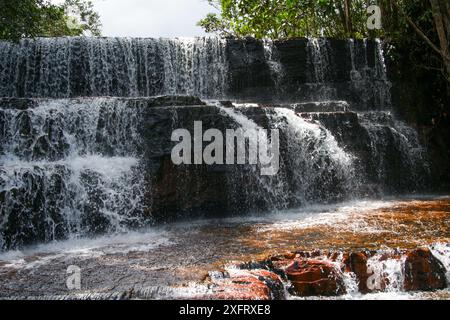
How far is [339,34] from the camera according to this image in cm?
1653

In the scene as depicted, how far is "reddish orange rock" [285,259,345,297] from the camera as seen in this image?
171 inches

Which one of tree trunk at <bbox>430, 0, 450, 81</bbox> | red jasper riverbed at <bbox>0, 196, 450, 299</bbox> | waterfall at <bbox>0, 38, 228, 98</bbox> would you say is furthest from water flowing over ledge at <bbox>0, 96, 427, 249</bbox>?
waterfall at <bbox>0, 38, 228, 98</bbox>

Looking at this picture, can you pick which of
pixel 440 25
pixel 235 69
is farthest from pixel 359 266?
pixel 235 69

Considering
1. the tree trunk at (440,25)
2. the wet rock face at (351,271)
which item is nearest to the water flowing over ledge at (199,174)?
the wet rock face at (351,271)

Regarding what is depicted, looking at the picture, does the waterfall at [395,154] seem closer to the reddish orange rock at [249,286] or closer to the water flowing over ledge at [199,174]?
→ the water flowing over ledge at [199,174]

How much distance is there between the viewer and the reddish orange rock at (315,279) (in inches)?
171

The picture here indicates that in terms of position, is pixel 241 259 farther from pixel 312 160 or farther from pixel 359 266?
pixel 312 160

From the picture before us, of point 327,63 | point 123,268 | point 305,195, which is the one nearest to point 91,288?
point 123,268

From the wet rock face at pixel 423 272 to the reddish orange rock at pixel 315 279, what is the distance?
774 mm

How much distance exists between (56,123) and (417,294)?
6659mm
